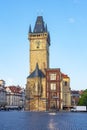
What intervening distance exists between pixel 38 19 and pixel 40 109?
39898mm

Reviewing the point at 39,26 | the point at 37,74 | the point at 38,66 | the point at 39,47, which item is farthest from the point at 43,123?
the point at 39,26

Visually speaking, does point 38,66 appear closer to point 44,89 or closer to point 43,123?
point 44,89

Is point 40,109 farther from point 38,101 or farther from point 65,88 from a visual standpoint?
point 65,88

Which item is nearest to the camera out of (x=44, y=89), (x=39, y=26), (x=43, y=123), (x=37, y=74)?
(x=43, y=123)

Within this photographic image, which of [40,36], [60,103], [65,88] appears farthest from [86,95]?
[40,36]

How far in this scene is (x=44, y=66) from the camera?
145 metres

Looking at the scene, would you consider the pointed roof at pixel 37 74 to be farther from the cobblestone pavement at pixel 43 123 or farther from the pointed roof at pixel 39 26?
the cobblestone pavement at pixel 43 123

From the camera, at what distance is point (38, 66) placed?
144 meters

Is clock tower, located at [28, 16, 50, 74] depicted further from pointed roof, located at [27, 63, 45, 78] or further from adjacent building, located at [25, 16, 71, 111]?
pointed roof, located at [27, 63, 45, 78]

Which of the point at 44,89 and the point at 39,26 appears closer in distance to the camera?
the point at 44,89

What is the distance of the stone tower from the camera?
446ft

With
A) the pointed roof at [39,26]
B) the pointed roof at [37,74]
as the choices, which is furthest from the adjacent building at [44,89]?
the pointed roof at [39,26]

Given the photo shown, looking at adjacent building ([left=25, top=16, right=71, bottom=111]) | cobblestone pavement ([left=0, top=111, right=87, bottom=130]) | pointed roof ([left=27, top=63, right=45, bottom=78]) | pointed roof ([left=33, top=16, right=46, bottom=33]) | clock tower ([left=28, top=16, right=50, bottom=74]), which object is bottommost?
cobblestone pavement ([left=0, top=111, right=87, bottom=130])

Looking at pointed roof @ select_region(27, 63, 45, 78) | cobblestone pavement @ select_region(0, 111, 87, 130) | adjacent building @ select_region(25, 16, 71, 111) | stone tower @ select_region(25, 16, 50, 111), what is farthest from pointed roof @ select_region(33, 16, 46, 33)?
cobblestone pavement @ select_region(0, 111, 87, 130)
